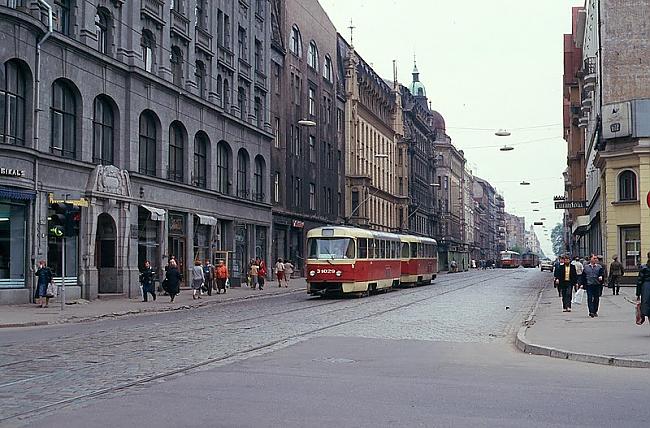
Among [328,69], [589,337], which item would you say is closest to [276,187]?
[328,69]

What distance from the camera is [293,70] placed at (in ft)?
209

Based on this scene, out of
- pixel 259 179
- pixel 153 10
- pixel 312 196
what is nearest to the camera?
pixel 153 10

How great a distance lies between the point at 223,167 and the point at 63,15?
18.1 m

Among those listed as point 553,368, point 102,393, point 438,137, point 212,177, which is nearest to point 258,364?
point 102,393

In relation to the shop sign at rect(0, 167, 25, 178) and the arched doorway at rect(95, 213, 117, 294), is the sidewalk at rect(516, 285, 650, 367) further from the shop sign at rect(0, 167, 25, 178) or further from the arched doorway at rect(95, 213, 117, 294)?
the arched doorway at rect(95, 213, 117, 294)

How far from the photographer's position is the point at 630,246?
159 feet

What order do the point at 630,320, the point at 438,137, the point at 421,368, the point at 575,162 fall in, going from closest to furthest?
the point at 421,368 < the point at 630,320 < the point at 575,162 < the point at 438,137

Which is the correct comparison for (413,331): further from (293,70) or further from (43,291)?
(293,70)

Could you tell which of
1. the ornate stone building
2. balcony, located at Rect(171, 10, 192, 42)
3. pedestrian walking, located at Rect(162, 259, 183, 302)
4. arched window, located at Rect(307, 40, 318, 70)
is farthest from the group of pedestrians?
arched window, located at Rect(307, 40, 318, 70)

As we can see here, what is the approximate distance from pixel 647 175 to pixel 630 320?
84.2 feet

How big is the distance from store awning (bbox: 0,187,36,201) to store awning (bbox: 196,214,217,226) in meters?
15.5

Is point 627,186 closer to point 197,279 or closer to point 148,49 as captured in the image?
point 197,279

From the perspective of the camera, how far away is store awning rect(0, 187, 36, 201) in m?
29.3

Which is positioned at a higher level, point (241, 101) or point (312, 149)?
point (241, 101)
